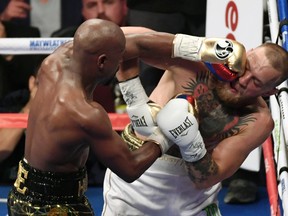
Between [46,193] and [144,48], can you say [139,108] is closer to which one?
[144,48]

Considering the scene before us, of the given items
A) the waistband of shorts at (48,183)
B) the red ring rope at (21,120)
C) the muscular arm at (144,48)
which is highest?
the muscular arm at (144,48)

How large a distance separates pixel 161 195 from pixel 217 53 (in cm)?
60

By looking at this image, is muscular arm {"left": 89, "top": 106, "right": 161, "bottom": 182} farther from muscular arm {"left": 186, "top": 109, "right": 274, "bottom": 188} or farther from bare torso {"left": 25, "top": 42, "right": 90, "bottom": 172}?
muscular arm {"left": 186, "top": 109, "right": 274, "bottom": 188}

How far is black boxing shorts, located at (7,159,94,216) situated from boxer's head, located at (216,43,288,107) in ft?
2.06

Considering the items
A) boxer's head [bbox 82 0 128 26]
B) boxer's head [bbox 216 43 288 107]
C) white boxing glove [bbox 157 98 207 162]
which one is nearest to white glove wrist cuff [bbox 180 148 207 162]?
white boxing glove [bbox 157 98 207 162]

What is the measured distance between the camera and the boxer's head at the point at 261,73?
252cm

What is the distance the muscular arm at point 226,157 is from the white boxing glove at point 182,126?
0.24 ft

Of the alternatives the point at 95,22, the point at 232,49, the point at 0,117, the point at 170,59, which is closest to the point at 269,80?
the point at 232,49

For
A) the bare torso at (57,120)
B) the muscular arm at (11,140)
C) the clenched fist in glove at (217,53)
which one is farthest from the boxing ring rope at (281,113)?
the muscular arm at (11,140)

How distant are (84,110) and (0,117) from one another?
1884 millimetres

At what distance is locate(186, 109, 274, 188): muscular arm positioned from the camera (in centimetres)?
253

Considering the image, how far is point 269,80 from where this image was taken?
2533 mm

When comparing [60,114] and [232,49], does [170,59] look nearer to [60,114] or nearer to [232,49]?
[232,49]

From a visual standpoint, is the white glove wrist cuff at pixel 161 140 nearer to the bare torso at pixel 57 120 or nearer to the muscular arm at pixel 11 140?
the bare torso at pixel 57 120
